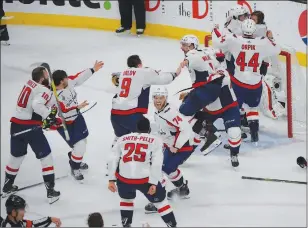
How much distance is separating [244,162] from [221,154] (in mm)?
287

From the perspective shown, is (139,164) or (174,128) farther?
(174,128)

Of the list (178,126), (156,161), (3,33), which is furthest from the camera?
(3,33)

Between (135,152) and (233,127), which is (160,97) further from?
(233,127)

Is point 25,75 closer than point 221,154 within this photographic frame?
No

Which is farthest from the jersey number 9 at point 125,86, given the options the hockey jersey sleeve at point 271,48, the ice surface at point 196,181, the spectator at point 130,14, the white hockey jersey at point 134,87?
the spectator at point 130,14

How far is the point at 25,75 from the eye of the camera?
958cm

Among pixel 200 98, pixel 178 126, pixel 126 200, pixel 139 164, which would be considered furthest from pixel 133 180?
pixel 200 98

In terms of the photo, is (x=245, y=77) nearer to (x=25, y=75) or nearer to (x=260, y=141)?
(x=260, y=141)

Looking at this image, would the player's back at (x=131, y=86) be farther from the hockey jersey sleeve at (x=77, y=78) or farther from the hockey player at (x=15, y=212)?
the hockey player at (x=15, y=212)

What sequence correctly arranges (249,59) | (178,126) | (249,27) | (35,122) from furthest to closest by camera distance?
(249,59)
(249,27)
(35,122)
(178,126)

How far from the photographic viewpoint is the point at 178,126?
19.7 ft

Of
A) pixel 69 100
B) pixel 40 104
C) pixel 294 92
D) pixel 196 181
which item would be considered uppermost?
pixel 40 104

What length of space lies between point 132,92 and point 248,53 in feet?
4.05

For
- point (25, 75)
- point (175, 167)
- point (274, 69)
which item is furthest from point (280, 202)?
point (25, 75)
